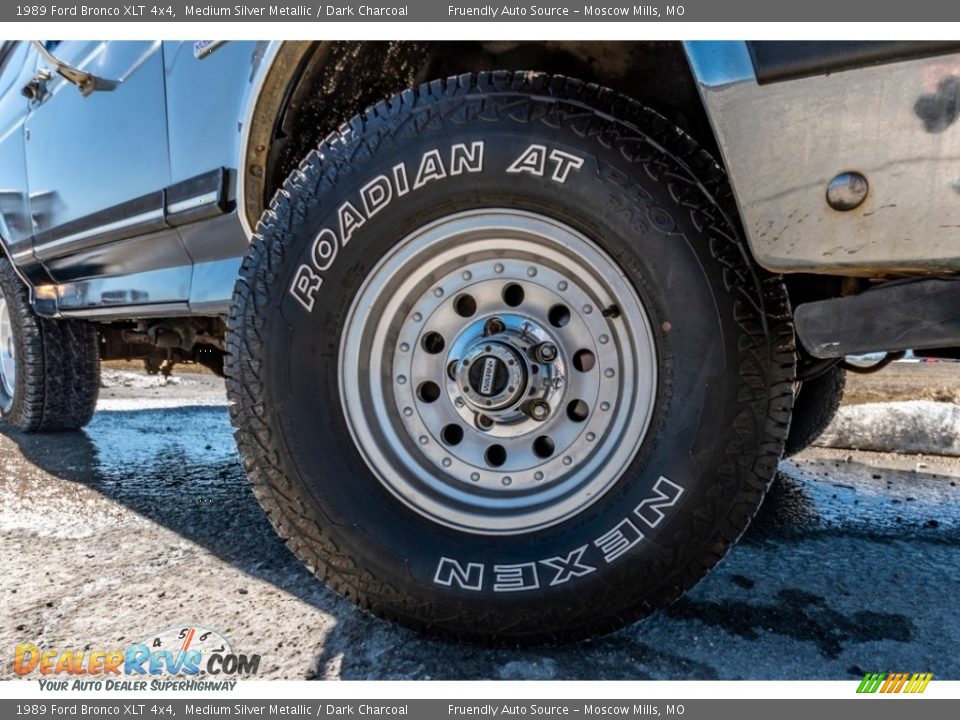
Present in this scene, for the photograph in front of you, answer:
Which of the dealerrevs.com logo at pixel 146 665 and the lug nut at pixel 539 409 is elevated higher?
the lug nut at pixel 539 409

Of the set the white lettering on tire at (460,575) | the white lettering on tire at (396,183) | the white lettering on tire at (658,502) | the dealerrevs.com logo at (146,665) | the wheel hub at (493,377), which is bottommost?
the dealerrevs.com logo at (146,665)

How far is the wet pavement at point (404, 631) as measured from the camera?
121 cm

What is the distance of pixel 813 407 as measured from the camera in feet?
8.88

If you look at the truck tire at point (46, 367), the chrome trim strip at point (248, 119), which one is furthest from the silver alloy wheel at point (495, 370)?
the truck tire at point (46, 367)

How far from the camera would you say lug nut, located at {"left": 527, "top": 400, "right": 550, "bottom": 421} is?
1.35m

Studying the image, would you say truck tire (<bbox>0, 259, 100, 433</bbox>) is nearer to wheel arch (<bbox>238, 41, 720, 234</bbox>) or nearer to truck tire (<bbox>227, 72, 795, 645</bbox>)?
wheel arch (<bbox>238, 41, 720, 234</bbox>)

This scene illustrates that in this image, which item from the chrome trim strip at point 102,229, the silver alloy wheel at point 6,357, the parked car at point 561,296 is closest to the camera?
the parked car at point 561,296

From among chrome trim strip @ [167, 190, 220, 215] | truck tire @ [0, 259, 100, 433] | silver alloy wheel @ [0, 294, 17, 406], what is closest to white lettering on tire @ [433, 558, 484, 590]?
chrome trim strip @ [167, 190, 220, 215]

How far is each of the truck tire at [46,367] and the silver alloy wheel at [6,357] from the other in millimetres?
64

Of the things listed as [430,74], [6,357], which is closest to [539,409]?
[430,74]

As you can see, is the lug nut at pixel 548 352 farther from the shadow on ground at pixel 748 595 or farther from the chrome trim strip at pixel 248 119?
the chrome trim strip at pixel 248 119

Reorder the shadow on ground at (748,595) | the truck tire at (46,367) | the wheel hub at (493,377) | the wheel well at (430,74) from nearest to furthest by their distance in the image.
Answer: the shadow on ground at (748,595) → the wheel hub at (493,377) → the wheel well at (430,74) → the truck tire at (46,367)

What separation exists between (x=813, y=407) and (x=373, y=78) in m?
2.28

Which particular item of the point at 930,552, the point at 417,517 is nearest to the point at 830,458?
the point at 930,552
